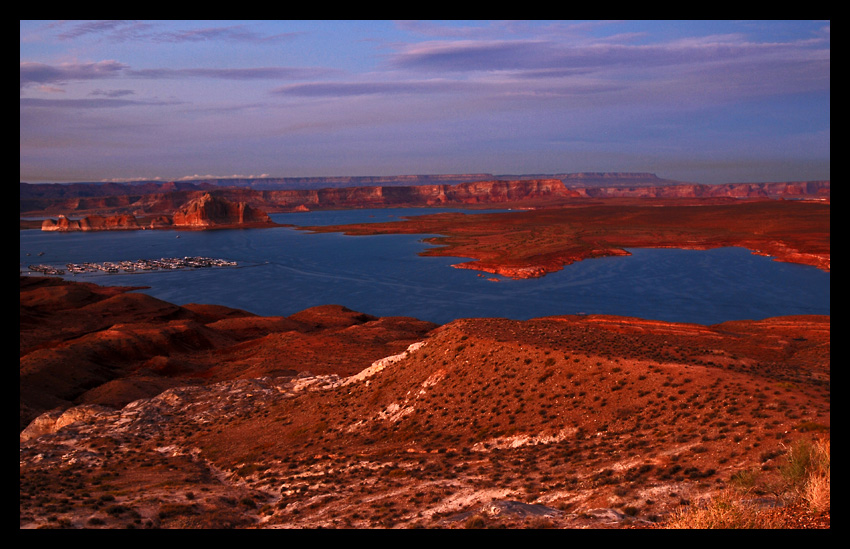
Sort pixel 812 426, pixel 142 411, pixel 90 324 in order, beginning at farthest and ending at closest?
pixel 90 324
pixel 142 411
pixel 812 426

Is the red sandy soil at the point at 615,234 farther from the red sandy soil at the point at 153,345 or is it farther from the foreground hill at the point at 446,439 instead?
the foreground hill at the point at 446,439

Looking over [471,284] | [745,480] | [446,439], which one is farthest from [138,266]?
[745,480]

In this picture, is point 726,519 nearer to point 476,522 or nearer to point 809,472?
point 809,472

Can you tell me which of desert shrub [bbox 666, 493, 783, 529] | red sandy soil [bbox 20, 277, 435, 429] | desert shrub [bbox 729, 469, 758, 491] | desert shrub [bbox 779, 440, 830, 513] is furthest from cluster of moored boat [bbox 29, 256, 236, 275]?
desert shrub [bbox 666, 493, 783, 529]

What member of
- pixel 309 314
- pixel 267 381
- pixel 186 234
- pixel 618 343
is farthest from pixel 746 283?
pixel 186 234

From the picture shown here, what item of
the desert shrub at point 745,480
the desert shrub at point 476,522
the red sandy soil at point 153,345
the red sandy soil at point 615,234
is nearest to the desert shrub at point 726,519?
the desert shrub at point 745,480
